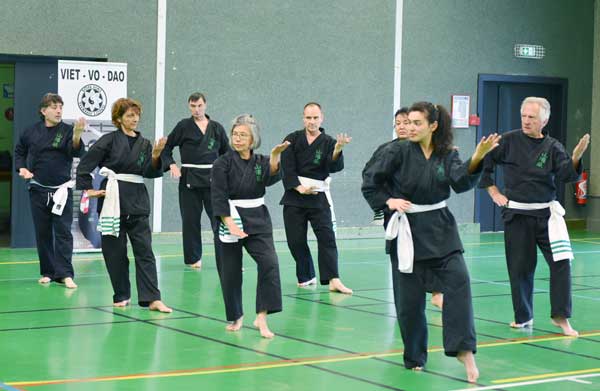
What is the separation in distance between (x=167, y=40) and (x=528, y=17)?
6554 mm

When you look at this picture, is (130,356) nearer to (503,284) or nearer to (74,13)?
(503,284)

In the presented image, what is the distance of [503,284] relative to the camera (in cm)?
1134

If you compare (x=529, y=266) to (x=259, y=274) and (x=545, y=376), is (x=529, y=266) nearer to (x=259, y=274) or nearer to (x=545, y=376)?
(x=545, y=376)

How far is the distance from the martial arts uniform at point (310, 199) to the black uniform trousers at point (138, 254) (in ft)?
6.23

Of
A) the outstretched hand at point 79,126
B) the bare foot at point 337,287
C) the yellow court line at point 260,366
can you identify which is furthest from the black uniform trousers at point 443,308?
the outstretched hand at point 79,126

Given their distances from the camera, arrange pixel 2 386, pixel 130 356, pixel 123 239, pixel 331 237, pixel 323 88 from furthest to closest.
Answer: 1. pixel 323 88
2. pixel 331 237
3. pixel 123 239
4. pixel 130 356
5. pixel 2 386

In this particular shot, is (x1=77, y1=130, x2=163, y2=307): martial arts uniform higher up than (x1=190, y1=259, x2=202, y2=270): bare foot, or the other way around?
(x1=77, y1=130, x2=163, y2=307): martial arts uniform

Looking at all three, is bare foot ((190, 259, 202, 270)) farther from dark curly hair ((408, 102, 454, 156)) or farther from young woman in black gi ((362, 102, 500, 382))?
dark curly hair ((408, 102, 454, 156))

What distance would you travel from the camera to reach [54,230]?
10336 millimetres

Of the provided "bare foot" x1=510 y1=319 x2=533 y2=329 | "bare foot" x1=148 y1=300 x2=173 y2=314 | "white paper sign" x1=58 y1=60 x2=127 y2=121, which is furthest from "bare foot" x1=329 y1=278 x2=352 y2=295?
"white paper sign" x1=58 y1=60 x2=127 y2=121

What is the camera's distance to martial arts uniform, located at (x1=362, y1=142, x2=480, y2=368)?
21.5 ft

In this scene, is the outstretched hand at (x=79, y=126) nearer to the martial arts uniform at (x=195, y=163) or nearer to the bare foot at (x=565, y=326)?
the martial arts uniform at (x=195, y=163)

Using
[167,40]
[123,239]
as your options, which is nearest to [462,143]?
[167,40]

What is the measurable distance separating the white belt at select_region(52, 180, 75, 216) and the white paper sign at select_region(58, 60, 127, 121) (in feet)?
8.58
